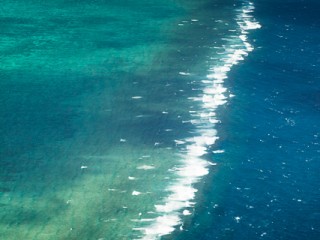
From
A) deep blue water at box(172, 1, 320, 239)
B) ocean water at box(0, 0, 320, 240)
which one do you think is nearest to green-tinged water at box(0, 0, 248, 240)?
ocean water at box(0, 0, 320, 240)

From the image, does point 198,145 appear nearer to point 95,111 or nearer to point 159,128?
point 159,128

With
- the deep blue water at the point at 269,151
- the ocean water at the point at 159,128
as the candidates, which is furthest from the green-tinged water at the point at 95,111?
the deep blue water at the point at 269,151

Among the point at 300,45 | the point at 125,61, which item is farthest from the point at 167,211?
the point at 300,45

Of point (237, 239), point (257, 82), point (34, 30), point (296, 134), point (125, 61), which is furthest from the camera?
point (34, 30)

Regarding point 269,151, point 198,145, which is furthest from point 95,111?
point 269,151

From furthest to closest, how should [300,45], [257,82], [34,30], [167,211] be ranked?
[34,30]
[300,45]
[257,82]
[167,211]

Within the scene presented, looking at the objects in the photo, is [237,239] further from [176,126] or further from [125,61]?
[125,61]
